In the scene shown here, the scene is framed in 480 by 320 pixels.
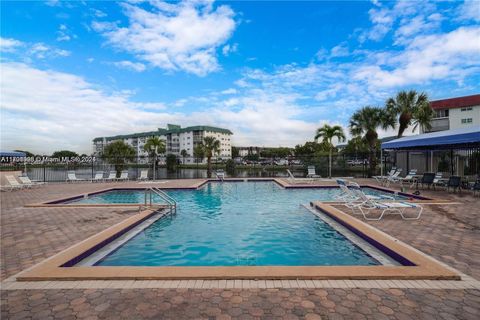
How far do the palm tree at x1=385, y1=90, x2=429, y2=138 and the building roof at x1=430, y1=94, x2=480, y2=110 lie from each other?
22883 millimetres

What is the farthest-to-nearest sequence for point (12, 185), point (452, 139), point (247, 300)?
point (12, 185), point (452, 139), point (247, 300)

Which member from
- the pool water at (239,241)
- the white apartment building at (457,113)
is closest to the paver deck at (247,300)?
the pool water at (239,241)

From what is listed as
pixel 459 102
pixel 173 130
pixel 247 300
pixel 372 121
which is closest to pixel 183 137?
pixel 173 130

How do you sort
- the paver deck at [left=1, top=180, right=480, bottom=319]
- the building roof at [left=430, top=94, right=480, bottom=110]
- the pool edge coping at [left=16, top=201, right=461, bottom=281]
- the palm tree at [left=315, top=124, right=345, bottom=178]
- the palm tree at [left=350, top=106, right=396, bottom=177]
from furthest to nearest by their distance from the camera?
the building roof at [left=430, top=94, right=480, bottom=110]
the palm tree at [left=315, top=124, right=345, bottom=178]
the palm tree at [left=350, top=106, right=396, bottom=177]
the pool edge coping at [left=16, top=201, right=461, bottom=281]
the paver deck at [left=1, top=180, right=480, bottom=319]

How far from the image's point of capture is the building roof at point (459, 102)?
129 feet

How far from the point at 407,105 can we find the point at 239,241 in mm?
22035

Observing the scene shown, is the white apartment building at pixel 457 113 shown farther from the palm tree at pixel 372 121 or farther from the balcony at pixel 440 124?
the palm tree at pixel 372 121

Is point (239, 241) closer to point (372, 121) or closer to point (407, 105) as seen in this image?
point (372, 121)

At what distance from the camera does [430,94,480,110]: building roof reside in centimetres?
3941

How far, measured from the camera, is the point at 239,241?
20.5 feet

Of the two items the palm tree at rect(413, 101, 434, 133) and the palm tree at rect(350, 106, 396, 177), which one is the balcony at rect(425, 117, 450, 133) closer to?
the palm tree at rect(413, 101, 434, 133)

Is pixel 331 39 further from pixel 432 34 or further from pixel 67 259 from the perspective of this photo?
pixel 67 259

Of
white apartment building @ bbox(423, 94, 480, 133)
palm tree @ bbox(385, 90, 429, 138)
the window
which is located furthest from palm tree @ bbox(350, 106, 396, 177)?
the window

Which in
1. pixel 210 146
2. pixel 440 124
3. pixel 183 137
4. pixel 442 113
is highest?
pixel 183 137
